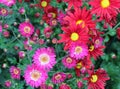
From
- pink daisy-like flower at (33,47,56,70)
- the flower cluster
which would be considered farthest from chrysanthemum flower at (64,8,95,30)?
pink daisy-like flower at (33,47,56,70)

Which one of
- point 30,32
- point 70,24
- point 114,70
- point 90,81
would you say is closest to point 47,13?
point 30,32

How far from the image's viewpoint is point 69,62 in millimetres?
1905

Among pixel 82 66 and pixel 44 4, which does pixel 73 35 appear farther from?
pixel 44 4

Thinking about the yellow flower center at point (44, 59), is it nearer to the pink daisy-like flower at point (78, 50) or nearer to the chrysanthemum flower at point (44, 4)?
the pink daisy-like flower at point (78, 50)

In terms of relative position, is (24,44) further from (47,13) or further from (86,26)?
(86,26)

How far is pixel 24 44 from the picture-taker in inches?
79.5

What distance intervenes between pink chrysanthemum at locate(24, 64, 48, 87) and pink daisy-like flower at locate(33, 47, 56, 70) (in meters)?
0.03

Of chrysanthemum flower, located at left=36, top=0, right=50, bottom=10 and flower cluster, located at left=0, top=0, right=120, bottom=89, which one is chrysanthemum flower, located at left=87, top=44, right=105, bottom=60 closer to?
flower cluster, located at left=0, top=0, right=120, bottom=89

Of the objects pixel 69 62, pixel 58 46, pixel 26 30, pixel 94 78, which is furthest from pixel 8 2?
pixel 94 78

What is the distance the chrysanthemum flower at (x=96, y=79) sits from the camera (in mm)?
A: 1926

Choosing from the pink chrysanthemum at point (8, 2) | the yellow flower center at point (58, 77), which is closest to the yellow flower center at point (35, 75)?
the yellow flower center at point (58, 77)

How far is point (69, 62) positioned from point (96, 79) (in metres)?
0.20

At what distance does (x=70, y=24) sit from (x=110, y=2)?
0.30 metres

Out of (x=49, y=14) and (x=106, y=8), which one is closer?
(x=106, y=8)
